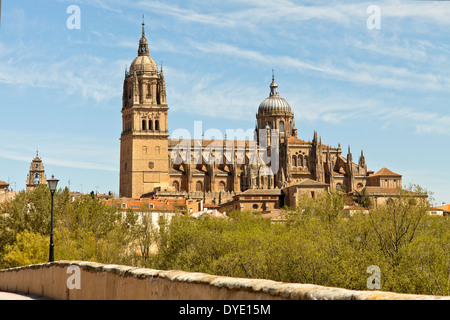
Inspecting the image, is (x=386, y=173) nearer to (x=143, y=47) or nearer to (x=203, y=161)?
(x=203, y=161)

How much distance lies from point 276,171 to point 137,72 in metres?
25.7

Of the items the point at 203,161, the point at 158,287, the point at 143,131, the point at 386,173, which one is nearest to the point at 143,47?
the point at 143,131

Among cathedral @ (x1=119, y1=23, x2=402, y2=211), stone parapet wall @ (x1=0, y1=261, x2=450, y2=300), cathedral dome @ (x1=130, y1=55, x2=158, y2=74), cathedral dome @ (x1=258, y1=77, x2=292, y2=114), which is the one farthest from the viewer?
cathedral dome @ (x1=258, y1=77, x2=292, y2=114)

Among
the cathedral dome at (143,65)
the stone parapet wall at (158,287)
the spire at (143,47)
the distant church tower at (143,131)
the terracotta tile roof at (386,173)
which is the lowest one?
the stone parapet wall at (158,287)

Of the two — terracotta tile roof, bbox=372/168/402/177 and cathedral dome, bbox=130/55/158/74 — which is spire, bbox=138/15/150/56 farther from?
terracotta tile roof, bbox=372/168/402/177

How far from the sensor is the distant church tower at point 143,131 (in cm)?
10450

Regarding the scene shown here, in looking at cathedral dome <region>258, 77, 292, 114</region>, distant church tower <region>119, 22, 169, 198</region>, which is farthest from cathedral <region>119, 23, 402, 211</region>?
cathedral dome <region>258, 77, 292, 114</region>

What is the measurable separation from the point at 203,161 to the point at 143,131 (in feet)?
34.3

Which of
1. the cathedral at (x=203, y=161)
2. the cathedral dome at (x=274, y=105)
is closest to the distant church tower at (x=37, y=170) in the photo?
the cathedral at (x=203, y=161)

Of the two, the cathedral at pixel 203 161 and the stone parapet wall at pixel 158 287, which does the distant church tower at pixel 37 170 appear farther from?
the stone parapet wall at pixel 158 287

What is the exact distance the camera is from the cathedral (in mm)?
103938

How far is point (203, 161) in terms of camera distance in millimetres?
109812

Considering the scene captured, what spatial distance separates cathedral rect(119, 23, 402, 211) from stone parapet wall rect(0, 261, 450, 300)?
85.6 m

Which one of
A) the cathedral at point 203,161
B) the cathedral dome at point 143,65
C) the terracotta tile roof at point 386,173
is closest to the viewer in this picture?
the cathedral at point 203,161
